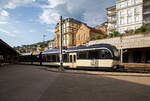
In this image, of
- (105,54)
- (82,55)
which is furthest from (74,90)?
(82,55)

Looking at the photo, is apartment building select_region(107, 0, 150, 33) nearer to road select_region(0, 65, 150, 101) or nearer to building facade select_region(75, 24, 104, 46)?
building facade select_region(75, 24, 104, 46)

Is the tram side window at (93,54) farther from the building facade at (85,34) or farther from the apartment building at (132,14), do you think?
the building facade at (85,34)

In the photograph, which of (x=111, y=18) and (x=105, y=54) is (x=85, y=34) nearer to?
(x=111, y=18)

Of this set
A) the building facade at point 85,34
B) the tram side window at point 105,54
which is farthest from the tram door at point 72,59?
the building facade at point 85,34

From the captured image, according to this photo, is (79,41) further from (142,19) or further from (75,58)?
(75,58)

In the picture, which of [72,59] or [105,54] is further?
[72,59]

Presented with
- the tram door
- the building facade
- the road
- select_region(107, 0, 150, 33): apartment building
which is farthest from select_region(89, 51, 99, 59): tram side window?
the building facade

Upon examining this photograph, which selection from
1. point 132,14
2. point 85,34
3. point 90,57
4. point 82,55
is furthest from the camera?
point 85,34

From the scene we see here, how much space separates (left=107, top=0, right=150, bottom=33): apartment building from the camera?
30.6 meters

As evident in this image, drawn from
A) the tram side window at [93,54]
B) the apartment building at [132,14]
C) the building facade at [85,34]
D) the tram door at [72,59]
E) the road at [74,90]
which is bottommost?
the road at [74,90]

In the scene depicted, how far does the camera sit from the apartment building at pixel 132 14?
3064 cm

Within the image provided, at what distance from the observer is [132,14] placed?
3225 centimetres

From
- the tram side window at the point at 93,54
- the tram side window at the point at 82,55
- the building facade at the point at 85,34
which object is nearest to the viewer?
the tram side window at the point at 93,54

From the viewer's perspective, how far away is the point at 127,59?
25.4m
